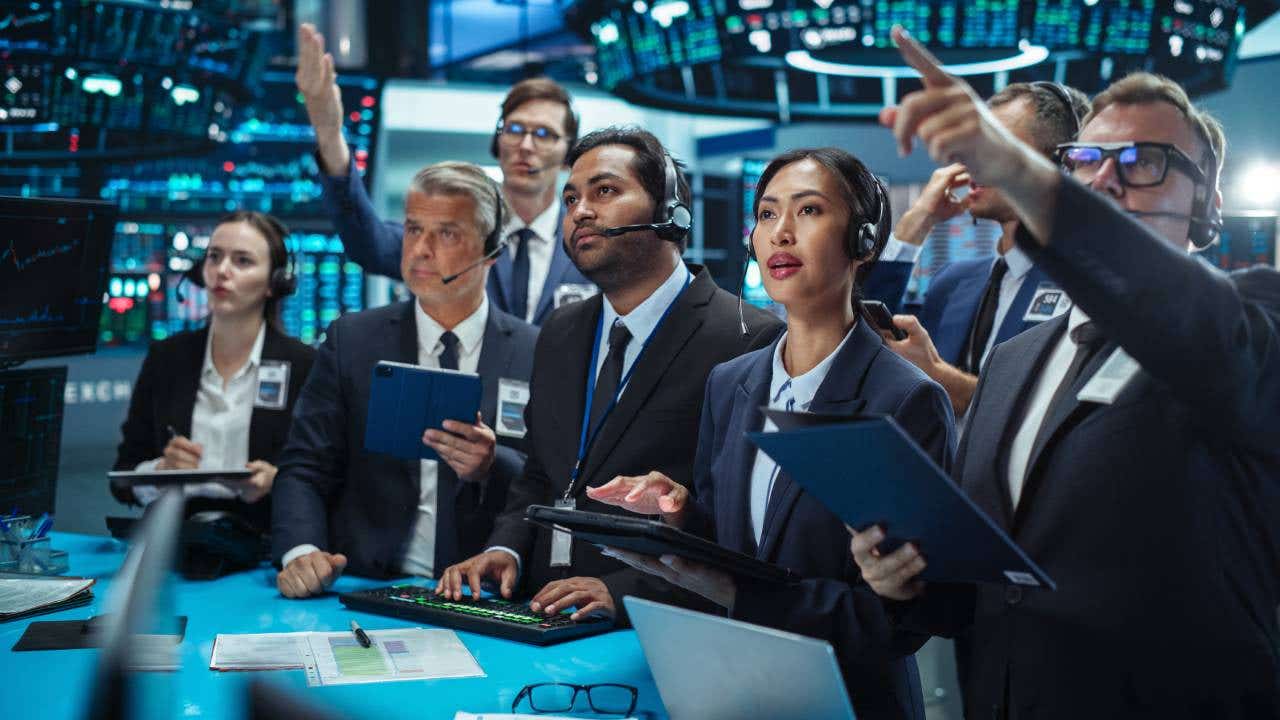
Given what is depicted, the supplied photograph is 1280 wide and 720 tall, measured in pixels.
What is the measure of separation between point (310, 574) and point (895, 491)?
167 cm

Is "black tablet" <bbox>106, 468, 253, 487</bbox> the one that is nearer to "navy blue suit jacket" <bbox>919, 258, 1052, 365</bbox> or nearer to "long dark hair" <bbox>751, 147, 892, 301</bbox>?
"long dark hair" <bbox>751, 147, 892, 301</bbox>

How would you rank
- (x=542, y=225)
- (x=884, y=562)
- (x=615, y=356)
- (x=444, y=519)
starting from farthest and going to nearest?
(x=542, y=225) → (x=444, y=519) → (x=615, y=356) → (x=884, y=562)

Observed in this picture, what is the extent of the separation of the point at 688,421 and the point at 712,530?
39 centimetres

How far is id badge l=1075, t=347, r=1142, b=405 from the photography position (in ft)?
4.48

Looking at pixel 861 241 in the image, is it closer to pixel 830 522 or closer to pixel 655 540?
pixel 830 522

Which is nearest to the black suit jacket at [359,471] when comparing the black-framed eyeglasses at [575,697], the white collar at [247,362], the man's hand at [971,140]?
the white collar at [247,362]

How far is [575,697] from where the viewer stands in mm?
1806

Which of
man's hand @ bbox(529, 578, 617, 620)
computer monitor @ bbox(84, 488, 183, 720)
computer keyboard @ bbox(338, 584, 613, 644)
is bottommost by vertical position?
computer keyboard @ bbox(338, 584, 613, 644)

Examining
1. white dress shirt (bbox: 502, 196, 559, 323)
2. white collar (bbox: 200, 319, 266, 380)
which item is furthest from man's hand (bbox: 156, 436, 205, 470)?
white dress shirt (bbox: 502, 196, 559, 323)

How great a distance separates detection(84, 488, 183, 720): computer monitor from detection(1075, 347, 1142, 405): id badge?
41.4 inches

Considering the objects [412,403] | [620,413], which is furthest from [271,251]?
[620,413]

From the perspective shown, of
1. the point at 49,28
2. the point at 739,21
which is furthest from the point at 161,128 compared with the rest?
the point at 739,21

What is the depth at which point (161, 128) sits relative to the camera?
5352mm

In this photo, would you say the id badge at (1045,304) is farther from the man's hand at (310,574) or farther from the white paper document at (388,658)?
the man's hand at (310,574)
